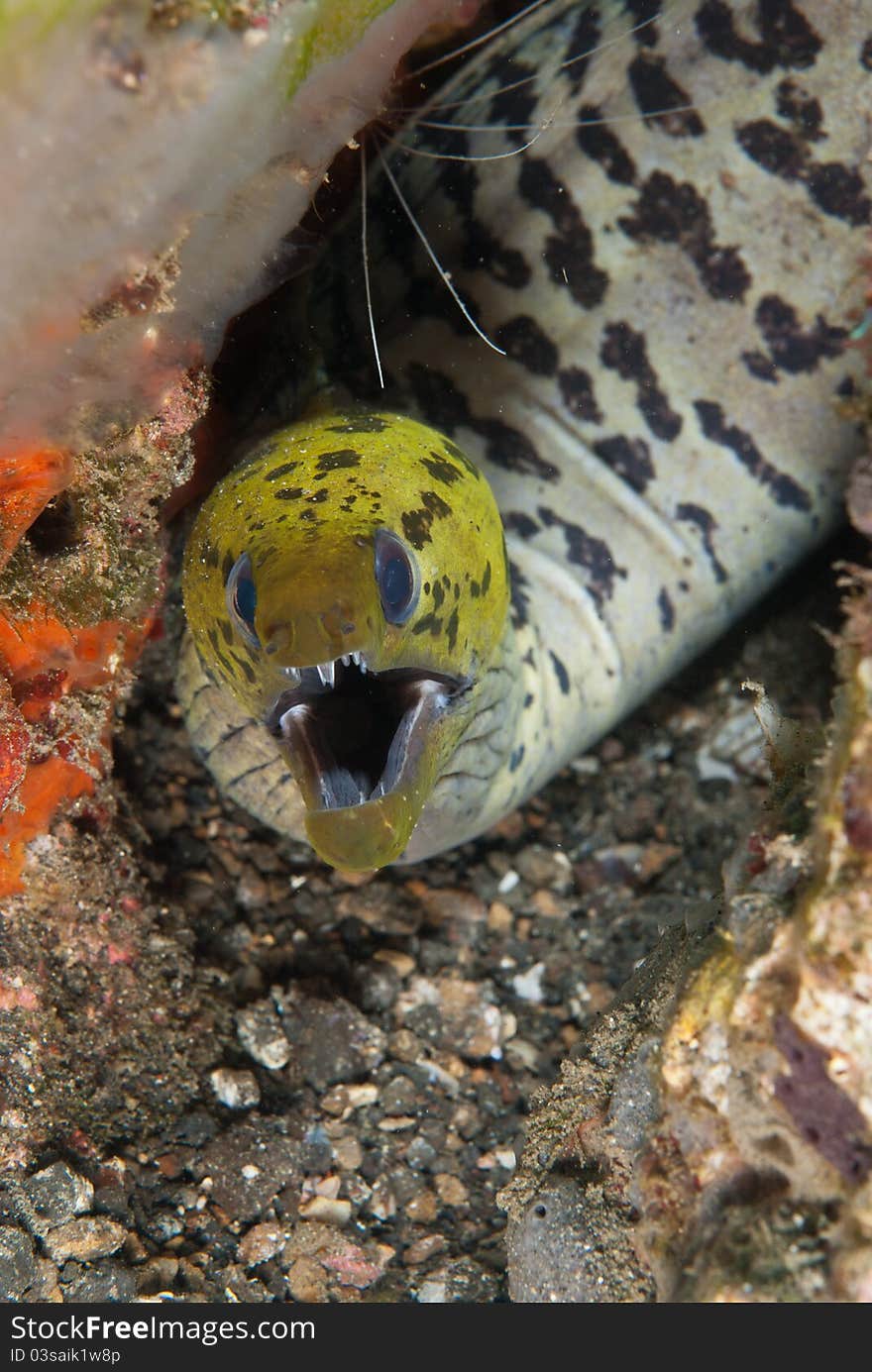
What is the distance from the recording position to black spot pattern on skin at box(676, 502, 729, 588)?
13.1 feet

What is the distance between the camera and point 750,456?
4.00m

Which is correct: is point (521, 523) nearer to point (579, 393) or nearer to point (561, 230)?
point (579, 393)

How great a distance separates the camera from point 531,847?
4.00 m

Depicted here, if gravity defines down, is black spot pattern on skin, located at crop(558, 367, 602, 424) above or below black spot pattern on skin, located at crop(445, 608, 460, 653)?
below

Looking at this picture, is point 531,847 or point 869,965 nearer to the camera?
point 869,965

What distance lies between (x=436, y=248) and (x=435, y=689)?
70.6 inches

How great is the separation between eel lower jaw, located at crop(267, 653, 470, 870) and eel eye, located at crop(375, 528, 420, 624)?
133mm

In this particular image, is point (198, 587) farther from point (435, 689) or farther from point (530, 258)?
point (530, 258)

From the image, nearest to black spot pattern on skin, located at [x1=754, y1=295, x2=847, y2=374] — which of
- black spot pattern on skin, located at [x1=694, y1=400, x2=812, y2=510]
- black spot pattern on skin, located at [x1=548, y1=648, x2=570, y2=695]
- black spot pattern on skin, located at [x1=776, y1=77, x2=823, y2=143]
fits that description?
black spot pattern on skin, located at [x1=694, y1=400, x2=812, y2=510]

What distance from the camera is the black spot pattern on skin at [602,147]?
368 centimetres

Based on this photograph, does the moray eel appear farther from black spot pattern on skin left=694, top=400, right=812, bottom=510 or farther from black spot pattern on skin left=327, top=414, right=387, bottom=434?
black spot pattern on skin left=327, top=414, right=387, bottom=434

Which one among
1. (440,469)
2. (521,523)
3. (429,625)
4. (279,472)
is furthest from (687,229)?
(429,625)

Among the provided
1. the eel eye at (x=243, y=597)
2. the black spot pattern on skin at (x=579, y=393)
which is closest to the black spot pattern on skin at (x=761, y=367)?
the black spot pattern on skin at (x=579, y=393)

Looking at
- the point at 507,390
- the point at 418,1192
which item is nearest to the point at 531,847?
the point at 418,1192
